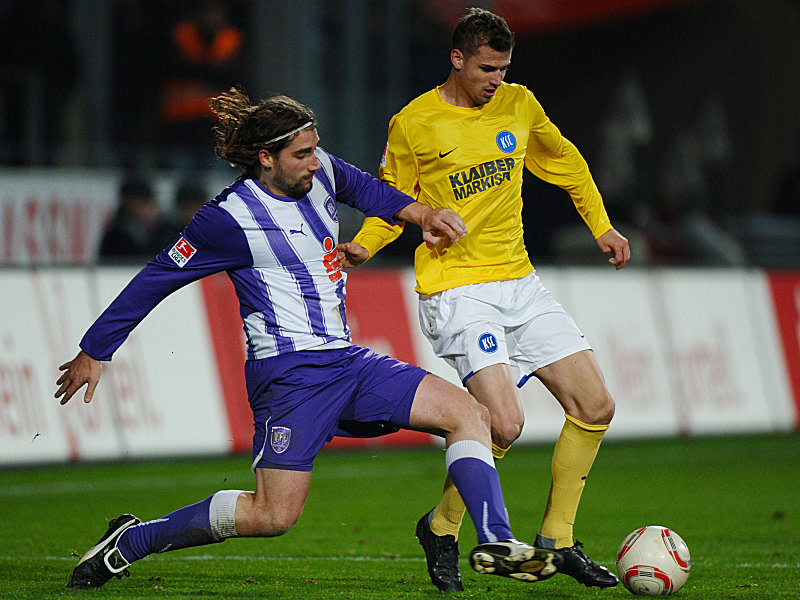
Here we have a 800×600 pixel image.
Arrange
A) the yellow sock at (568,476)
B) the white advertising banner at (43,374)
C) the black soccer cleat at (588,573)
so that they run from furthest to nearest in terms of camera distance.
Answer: the white advertising banner at (43,374)
the yellow sock at (568,476)
the black soccer cleat at (588,573)

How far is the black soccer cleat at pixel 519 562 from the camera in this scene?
4855mm

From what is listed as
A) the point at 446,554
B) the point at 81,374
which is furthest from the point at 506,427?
the point at 81,374

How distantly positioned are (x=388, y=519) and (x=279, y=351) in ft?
10.2

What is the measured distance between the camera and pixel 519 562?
4863mm

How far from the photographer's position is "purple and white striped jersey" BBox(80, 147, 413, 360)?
5.40m

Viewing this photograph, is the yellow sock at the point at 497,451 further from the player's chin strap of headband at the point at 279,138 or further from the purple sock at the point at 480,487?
the player's chin strap of headband at the point at 279,138

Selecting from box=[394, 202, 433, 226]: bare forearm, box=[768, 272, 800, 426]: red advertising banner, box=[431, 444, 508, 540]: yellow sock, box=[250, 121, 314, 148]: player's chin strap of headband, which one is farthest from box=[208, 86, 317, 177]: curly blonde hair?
box=[768, 272, 800, 426]: red advertising banner

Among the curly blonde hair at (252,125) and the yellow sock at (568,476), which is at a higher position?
the curly blonde hair at (252,125)

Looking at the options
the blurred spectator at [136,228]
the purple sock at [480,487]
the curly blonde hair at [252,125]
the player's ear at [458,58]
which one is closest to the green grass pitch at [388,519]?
the purple sock at [480,487]

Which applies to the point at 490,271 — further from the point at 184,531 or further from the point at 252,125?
the point at 184,531

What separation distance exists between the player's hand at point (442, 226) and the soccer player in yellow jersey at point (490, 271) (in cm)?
31

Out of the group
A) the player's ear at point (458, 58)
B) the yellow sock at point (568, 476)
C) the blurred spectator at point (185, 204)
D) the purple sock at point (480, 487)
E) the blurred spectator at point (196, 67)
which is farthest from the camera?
the blurred spectator at point (196, 67)

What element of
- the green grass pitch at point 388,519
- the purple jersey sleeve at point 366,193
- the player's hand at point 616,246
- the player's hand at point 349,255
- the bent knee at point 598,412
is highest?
the purple jersey sleeve at point 366,193

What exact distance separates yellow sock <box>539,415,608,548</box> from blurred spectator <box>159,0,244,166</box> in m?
11.9
